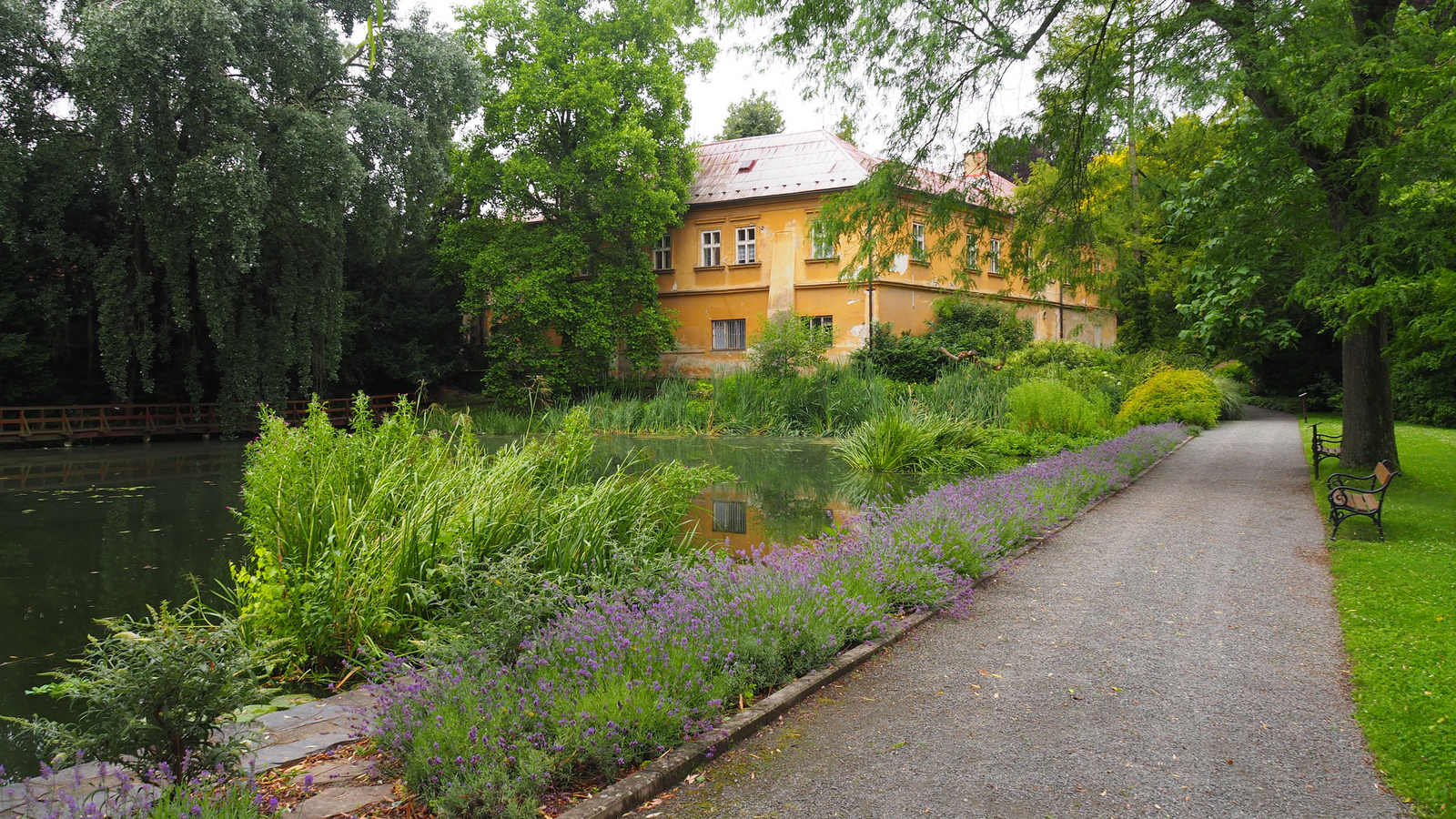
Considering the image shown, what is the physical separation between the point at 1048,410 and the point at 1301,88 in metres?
7.98

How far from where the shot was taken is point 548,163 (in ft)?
93.1

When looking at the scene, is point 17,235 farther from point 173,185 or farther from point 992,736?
point 992,736

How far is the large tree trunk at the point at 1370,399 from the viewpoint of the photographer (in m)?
12.0

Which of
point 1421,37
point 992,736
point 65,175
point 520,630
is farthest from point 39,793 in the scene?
point 65,175

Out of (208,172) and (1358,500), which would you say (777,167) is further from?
(1358,500)

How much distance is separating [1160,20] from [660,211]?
18.6 m

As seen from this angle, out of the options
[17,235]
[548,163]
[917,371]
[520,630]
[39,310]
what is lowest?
[520,630]

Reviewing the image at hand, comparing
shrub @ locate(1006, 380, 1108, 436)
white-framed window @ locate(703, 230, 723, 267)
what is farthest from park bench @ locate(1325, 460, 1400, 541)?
white-framed window @ locate(703, 230, 723, 267)

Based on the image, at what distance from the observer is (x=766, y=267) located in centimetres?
3097

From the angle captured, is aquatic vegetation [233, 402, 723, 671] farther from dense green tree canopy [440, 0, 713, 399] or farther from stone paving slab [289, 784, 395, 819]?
dense green tree canopy [440, 0, 713, 399]

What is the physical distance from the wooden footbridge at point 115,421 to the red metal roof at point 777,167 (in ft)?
49.5

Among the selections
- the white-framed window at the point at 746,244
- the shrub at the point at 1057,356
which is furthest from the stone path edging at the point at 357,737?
the white-framed window at the point at 746,244

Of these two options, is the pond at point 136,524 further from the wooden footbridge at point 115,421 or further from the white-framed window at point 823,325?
the white-framed window at point 823,325

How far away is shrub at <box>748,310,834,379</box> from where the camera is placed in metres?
25.5
